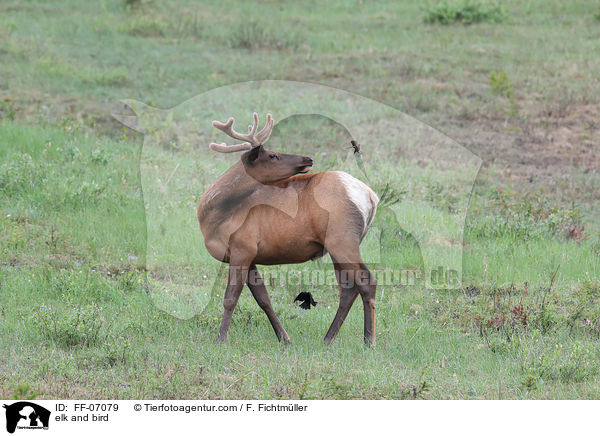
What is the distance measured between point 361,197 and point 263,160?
1013 millimetres

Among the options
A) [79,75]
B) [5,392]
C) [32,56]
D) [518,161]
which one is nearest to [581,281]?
[518,161]

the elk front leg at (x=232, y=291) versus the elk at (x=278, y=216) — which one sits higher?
the elk at (x=278, y=216)

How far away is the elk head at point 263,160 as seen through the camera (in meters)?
7.62

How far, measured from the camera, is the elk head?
7.62 m

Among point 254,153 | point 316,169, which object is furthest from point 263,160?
point 316,169

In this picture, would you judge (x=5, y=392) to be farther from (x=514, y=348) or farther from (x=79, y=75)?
(x=79, y=75)

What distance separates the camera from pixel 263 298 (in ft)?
26.0

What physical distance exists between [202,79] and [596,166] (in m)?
8.76

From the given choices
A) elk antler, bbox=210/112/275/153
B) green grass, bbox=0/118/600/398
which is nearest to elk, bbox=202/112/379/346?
elk antler, bbox=210/112/275/153

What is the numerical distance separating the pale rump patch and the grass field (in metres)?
1.28

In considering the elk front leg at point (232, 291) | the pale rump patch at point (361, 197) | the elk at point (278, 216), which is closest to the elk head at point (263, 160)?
the elk at point (278, 216)

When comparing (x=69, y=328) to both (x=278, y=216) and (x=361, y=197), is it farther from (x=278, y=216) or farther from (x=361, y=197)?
(x=361, y=197)

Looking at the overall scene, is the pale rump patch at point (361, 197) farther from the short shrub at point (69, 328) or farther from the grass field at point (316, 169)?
the short shrub at point (69, 328)

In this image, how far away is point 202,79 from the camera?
18.2m
